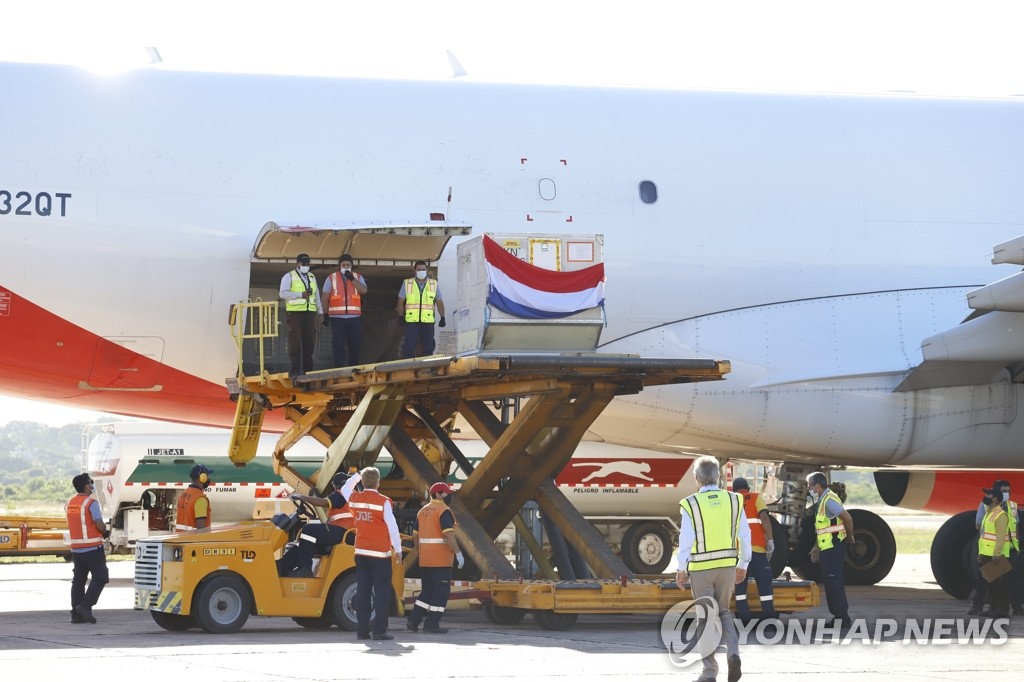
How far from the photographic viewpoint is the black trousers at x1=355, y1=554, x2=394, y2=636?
1234cm

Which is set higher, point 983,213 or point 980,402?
point 983,213

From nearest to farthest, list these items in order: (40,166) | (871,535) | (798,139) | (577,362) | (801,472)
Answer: (577,362), (40,166), (798,139), (801,472), (871,535)

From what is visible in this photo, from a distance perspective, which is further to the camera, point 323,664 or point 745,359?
point 745,359

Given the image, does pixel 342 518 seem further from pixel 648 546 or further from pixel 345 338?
pixel 648 546

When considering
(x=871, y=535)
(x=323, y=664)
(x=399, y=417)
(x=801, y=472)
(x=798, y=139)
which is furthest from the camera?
(x=871, y=535)

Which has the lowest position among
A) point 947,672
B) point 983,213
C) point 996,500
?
point 947,672

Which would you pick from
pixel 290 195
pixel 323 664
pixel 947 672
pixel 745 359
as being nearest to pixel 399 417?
pixel 290 195

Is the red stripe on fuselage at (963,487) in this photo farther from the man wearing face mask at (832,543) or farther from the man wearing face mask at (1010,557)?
the man wearing face mask at (832,543)

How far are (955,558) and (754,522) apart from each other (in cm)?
522

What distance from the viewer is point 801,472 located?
766 inches

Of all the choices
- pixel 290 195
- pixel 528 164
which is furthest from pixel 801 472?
pixel 290 195

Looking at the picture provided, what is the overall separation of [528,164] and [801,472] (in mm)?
6060

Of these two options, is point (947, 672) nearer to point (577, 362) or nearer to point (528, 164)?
point (577, 362)

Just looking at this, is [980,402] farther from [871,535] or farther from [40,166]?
[40,166]
